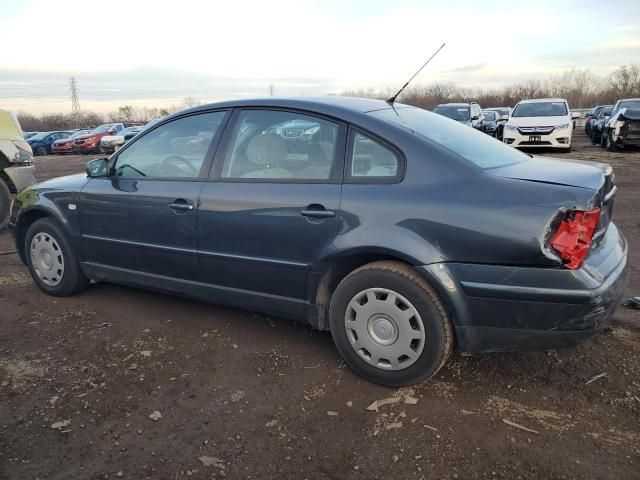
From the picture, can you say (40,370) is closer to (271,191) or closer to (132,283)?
(132,283)

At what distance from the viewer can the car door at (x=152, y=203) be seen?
11.2 ft

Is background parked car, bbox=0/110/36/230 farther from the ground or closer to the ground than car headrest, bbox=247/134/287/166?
closer to the ground

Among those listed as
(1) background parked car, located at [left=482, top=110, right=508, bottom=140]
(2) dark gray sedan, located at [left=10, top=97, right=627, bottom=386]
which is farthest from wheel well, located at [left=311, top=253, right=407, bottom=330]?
(1) background parked car, located at [left=482, top=110, right=508, bottom=140]

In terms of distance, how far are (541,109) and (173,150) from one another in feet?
47.9

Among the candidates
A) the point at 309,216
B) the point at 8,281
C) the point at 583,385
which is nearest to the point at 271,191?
the point at 309,216

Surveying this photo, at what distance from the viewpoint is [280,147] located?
10.4 feet

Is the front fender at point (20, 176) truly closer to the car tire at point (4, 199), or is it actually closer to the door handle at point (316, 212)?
the car tire at point (4, 199)

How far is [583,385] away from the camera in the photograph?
9.14 ft

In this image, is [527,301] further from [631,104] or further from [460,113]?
[631,104]

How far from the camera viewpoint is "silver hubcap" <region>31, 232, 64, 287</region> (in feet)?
13.9

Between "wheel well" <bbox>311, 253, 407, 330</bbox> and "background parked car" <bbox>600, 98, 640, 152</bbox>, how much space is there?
50.7ft

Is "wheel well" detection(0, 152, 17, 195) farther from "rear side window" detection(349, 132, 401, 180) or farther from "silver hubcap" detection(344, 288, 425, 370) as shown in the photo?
"silver hubcap" detection(344, 288, 425, 370)

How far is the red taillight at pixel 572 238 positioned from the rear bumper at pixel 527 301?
61 millimetres

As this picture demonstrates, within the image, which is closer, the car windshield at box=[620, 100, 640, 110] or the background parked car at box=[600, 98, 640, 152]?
the background parked car at box=[600, 98, 640, 152]
